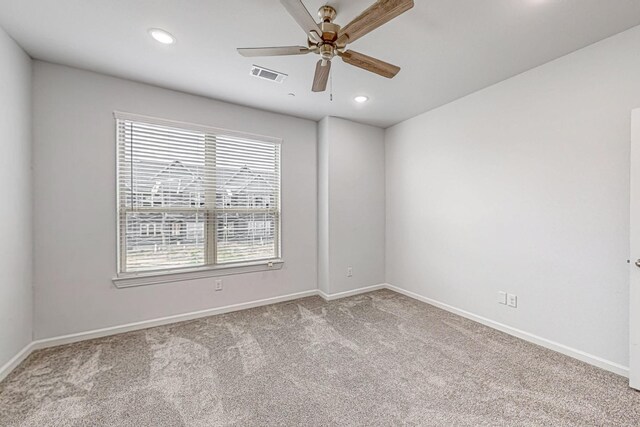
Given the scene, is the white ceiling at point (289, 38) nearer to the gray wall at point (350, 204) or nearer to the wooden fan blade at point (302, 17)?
the wooden fan blade at point (302, 17)

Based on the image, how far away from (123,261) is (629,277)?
4392mm

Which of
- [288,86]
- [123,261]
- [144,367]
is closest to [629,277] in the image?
[288,86]

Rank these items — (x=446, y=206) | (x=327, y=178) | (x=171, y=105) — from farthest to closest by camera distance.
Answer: (x=327, y=178) → (x=446, y=206) → (x=171, y=105)

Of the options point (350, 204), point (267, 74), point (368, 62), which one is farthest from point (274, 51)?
point (350, 204)

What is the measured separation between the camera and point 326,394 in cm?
183

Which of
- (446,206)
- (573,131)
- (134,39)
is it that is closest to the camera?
(134,39)

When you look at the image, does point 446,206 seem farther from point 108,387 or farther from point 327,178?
point 108,387

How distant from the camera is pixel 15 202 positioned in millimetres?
2152

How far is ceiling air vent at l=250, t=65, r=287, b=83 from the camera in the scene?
2.52m

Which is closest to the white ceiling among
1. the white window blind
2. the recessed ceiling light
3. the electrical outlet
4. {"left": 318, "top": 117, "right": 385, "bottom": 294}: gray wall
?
the recessed ceiling light

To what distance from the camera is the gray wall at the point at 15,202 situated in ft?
6.60

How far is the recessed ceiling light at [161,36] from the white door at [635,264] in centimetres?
348

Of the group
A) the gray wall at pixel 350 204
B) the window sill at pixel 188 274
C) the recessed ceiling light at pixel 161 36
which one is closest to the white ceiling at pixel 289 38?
the recessed ceiling light at pixel 161 36

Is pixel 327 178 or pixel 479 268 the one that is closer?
pixel 479 268
